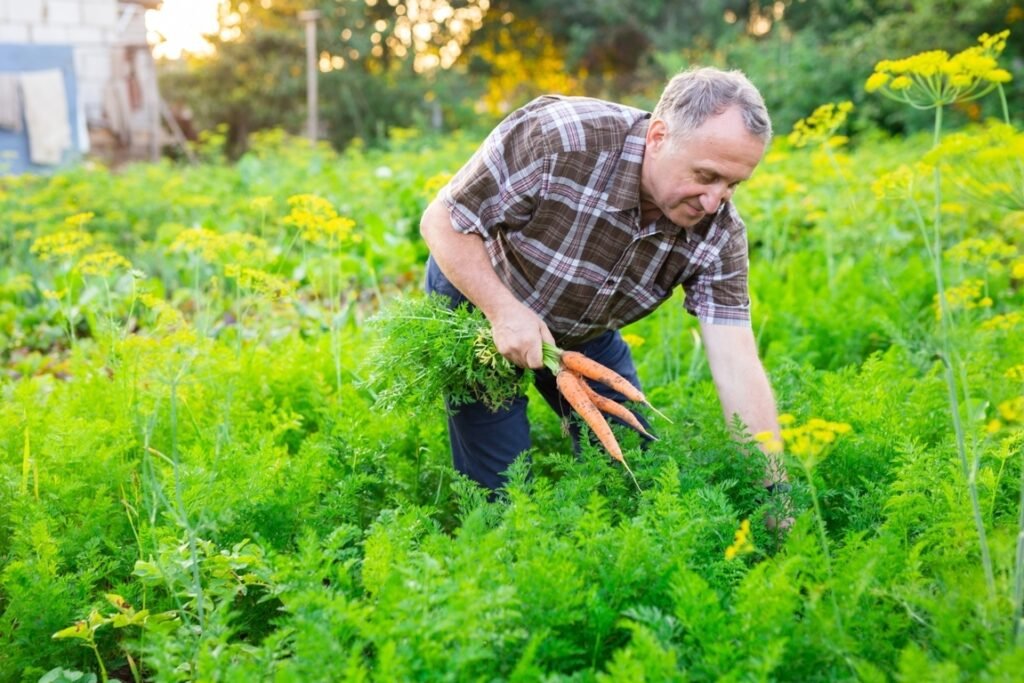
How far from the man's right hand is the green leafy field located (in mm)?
308

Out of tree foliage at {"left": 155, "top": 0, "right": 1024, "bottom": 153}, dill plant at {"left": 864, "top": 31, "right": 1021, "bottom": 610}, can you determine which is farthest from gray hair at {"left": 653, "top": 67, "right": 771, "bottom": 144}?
tree foliage at {"left": 155, "top": 0, "right": 1024, "bottom": 153}

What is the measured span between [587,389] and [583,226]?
1.63ft

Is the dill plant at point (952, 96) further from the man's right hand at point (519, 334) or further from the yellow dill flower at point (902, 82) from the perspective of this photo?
the man's right hand at point (519, 334)

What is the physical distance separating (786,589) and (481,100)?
23852 mm

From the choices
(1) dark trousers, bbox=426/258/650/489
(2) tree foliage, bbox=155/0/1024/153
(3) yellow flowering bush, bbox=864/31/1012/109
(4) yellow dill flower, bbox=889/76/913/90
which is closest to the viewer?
(3) yellow flowering bush, bbox=864/31/1012/109

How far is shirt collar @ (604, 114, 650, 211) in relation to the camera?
2790 mm

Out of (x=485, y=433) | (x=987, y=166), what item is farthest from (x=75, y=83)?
(x=987, y=166)

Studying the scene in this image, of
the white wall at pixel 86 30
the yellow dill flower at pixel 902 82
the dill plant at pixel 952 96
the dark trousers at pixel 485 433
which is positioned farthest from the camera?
the white wall at pixel 86 30

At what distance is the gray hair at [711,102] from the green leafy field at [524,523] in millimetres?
418

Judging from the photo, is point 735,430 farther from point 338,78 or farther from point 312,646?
point 338,78

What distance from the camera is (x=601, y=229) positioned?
288 cm

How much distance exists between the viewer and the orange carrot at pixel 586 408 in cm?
256

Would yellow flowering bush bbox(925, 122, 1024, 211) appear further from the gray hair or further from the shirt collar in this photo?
the shirt collar

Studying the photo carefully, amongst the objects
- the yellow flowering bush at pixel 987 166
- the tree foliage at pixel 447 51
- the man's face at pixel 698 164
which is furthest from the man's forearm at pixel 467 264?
the tree foliage at pixel 447 51
